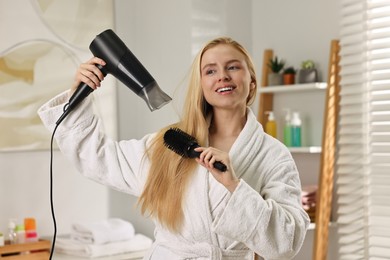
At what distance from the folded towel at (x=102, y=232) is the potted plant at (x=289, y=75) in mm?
1073

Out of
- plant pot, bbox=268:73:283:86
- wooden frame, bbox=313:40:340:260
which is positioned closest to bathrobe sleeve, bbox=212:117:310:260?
wooden frame, bbox=313:40:340:260

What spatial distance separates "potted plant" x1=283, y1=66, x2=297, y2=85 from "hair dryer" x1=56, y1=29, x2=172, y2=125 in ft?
5.69

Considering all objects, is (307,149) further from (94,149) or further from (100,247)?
(94,149)

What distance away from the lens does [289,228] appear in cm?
147

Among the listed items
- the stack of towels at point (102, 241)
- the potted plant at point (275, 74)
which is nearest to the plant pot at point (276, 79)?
the potted plant at point (275, 74)

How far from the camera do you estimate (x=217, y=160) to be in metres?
1.40

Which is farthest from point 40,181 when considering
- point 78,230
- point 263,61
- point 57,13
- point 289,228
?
point 289,228

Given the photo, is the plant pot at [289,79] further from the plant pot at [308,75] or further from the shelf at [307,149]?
the shelf at [307,149]

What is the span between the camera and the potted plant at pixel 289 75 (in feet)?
10.5

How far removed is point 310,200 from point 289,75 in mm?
638

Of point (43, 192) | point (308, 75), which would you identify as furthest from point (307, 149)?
point (43, 192)

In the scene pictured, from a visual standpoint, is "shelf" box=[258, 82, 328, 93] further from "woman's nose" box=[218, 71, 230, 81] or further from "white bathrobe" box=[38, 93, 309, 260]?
"woman's nose" box=[218, 71, 230, 81]

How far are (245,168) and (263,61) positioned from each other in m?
1.80

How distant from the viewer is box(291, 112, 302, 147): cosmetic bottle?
10.4 feet
